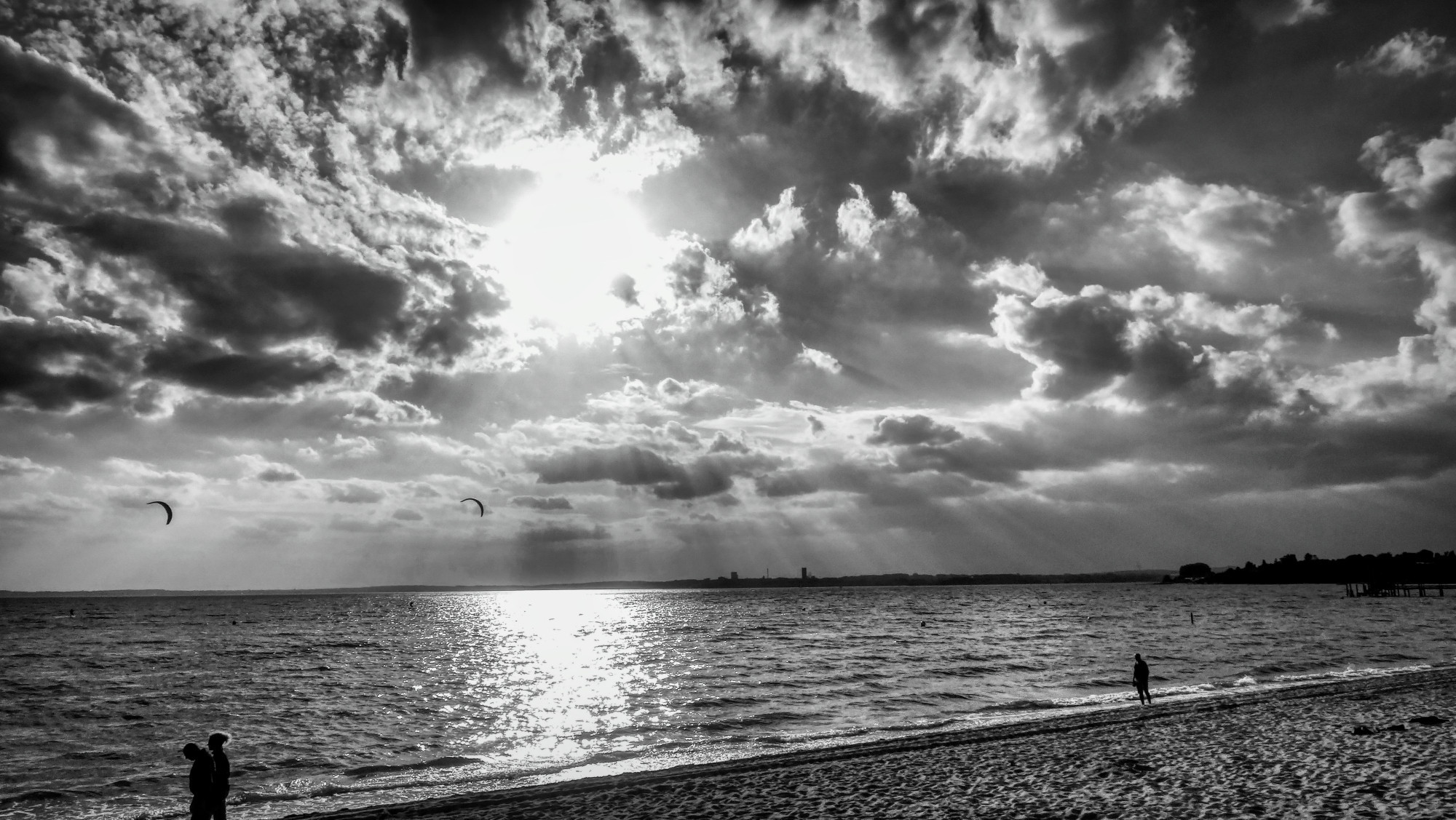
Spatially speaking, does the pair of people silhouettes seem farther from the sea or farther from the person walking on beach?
the person walking on beach

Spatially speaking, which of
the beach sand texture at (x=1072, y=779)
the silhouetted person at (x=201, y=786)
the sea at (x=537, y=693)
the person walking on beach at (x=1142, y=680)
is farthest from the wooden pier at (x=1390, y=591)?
the silhouetted person at (x=201, y=786)

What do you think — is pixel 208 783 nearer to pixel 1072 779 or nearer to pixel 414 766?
pixel 414 766

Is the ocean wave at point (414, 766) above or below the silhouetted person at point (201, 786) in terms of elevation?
below

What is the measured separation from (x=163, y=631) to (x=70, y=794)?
10459 cm

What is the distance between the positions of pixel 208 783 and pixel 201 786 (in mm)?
121

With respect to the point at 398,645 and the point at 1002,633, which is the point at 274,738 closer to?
the point at 398,645

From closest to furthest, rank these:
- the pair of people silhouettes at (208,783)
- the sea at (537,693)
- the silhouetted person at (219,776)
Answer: the pair of people silhouettes at (208,783) < the silhouetted person at (219,776) < the sea at (537,693)

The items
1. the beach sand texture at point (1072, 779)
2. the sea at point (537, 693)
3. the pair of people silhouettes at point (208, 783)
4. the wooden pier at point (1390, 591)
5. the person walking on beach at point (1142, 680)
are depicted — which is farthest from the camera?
the wooden pier at point (1390, 591)

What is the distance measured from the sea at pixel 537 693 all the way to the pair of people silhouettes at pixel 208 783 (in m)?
4.66

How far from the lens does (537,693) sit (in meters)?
42.4

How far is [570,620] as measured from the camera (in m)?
148

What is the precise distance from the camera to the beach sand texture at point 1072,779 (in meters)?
16.1

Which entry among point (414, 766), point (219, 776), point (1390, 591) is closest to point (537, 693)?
point (414, 766)

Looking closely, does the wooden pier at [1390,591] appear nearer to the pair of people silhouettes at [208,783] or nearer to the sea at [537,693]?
the sea at [537,693]
